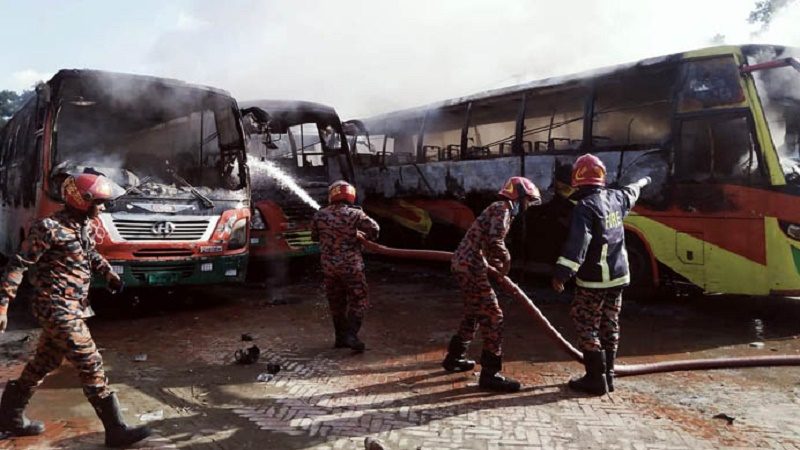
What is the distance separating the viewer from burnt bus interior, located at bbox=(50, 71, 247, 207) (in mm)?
7336

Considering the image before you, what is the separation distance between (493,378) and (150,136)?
5.97 metres

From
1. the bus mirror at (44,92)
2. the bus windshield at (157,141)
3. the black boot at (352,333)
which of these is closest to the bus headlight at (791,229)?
the black boot at (352,333)

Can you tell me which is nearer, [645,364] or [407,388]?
[407,388]

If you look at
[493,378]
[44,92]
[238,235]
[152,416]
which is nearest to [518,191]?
[493,378]

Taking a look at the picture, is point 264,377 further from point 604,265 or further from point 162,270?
point 604,265

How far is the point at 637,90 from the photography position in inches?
313

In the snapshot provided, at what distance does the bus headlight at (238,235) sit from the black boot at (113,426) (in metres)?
4.15

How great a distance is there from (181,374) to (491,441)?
118 inches

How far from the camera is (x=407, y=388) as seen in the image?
495 cm

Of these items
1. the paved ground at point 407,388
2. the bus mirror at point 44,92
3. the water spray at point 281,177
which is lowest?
the paved ground at point 407,388

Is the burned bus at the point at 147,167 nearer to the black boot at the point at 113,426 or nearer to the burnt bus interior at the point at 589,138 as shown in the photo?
the black boot at the point at 113,426

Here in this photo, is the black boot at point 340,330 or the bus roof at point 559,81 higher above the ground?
the bus roof at point 559,81

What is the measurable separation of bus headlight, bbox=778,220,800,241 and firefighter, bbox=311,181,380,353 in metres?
4.36

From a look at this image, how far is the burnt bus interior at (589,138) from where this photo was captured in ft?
22.4
